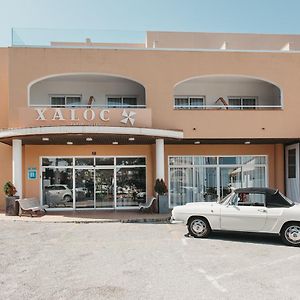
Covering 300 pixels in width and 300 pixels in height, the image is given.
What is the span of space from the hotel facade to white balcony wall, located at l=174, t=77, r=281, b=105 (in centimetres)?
5

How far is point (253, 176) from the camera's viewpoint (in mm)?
19812

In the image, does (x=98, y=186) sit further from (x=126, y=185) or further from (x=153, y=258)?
(x=153, y=258)

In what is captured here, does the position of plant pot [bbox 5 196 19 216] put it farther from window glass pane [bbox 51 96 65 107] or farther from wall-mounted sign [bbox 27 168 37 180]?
window glass pane [bbox 51 96 65 107]

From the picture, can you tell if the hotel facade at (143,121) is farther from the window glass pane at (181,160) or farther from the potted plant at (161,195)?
the potted plant at (161,195)

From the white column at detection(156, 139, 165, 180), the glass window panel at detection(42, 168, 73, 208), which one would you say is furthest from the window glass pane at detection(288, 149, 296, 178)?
the glass window panel at detection(42, 168, 73, 208)

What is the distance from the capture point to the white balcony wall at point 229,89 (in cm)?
1955

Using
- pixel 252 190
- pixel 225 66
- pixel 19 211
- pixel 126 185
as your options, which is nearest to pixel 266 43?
pixel 225 66

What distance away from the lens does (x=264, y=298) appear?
5867 millimetres

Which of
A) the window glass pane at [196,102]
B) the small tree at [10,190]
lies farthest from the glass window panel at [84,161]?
A: the window glass pane at [196,102]

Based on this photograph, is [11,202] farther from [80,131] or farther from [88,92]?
[88,92]

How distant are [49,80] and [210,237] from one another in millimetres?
12033

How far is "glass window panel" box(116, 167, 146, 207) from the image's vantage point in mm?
18953

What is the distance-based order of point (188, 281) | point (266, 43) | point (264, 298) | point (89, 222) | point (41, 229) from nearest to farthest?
1. point (264, 298)
2. point (188, 281)
3. point (41, 229)
4. point (89, 222)
5. point (266, 43)

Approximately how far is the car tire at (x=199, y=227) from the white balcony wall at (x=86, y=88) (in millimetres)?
9498
